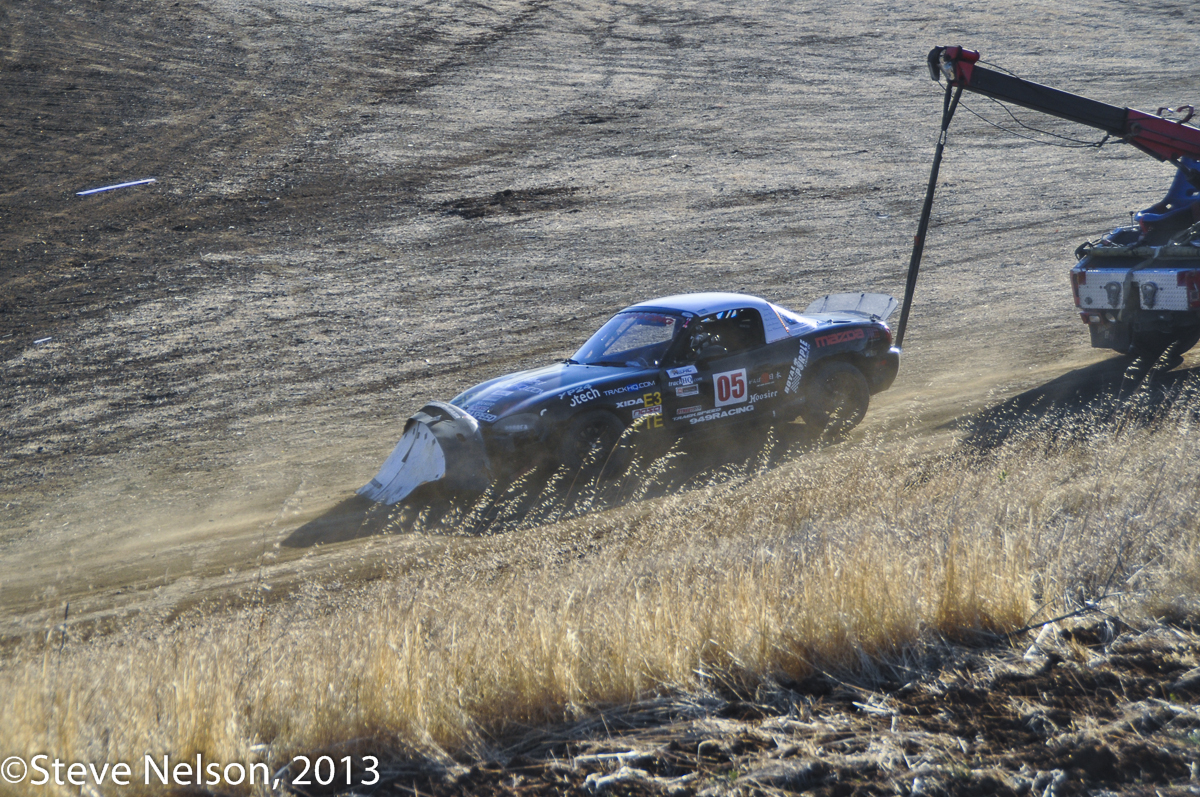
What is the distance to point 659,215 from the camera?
1948 centimetres

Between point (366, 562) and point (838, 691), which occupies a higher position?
point (838, 691)

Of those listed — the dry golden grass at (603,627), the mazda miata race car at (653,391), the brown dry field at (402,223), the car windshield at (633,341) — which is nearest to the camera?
the dry golden grass at (603,627)

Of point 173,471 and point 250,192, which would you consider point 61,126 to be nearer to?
point 250,192

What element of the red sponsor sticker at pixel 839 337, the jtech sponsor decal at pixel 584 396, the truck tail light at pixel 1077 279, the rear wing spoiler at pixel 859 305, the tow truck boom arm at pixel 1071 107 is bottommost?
the jtech sponsor decal at pixel 584 396

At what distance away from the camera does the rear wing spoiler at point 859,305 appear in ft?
32.2

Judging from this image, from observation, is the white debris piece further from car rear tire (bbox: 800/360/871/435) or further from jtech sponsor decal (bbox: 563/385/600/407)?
car rear tire (bbox: 800/360/871/435)

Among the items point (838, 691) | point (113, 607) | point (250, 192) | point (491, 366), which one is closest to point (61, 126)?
point (250, 192)

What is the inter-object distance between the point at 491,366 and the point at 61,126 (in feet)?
55.3

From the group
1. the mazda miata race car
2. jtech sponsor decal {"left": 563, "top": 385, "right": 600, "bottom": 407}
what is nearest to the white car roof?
the mazda miata race car

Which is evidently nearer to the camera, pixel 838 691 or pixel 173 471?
pixel 838 691

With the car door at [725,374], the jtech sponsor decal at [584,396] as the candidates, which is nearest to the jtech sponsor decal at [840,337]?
the car door at [725,374]

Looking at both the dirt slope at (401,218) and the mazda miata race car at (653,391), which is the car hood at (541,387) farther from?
the dirt slope at (401,218)

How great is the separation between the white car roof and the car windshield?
0.18m

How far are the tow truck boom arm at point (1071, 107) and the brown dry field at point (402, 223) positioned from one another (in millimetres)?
2653
